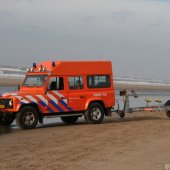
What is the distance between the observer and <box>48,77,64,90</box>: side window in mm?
16938

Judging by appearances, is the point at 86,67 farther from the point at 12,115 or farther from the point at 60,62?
the point at 12,115

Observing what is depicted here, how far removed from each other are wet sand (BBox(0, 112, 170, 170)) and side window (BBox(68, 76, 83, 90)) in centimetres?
188

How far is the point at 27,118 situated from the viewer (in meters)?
16.2

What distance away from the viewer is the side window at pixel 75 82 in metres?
17.4

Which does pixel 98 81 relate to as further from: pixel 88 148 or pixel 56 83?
pixel 88 148

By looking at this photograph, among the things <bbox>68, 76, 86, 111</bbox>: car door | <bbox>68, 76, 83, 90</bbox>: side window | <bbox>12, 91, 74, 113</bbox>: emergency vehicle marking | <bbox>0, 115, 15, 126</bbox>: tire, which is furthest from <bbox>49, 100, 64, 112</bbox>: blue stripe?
<bbox>0, 115, 15, 126</bbox>: tire

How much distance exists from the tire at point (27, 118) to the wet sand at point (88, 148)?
1.13 ft

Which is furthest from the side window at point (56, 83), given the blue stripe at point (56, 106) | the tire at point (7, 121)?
the tire at point (7, 121)

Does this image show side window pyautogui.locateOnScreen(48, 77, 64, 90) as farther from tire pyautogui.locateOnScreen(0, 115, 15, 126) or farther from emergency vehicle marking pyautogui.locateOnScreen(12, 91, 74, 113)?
tire pyautogui.locateOnScreen(0, 115, 15, 126)

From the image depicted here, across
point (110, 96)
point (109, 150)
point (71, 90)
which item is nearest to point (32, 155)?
point (109, 150)

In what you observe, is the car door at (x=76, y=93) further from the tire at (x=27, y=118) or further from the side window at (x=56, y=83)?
the tire at (x=27, y=118)

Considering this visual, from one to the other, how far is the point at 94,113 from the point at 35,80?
2486 millimetres

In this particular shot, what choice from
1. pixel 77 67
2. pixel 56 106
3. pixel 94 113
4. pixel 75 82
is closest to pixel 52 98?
pixel 56 106

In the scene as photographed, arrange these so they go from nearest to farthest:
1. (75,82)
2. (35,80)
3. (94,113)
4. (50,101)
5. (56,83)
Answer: (50,101)
(56,83)
(35,80)
(75,82)
(94,113)
